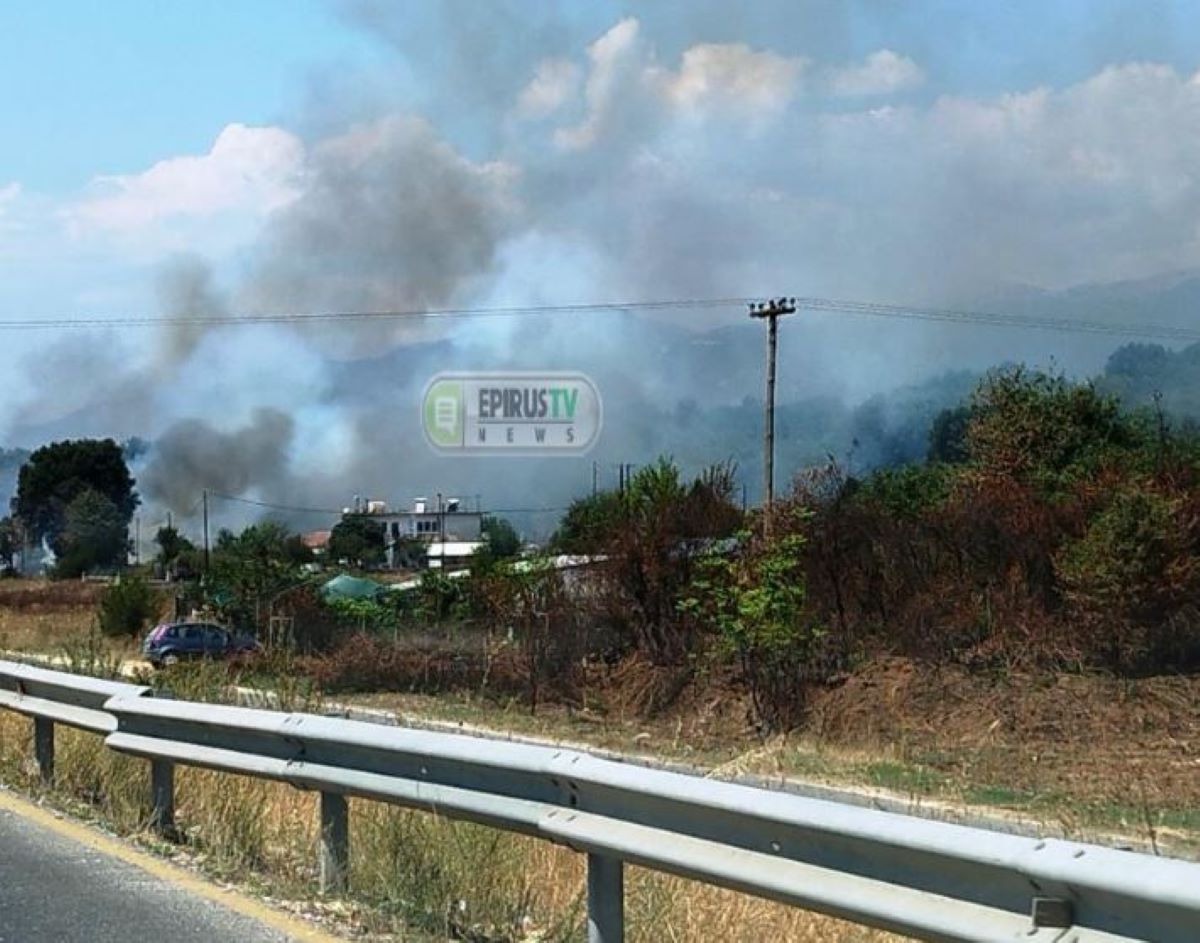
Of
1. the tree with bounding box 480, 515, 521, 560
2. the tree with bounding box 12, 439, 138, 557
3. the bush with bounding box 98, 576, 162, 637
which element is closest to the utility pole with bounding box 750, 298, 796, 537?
the tree with bounding box 480, 515, 521, 560

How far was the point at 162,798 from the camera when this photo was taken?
27.4 feet

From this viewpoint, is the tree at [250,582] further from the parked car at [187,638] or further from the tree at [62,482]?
the tree at [62,482]

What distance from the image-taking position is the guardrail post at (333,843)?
6.80 m

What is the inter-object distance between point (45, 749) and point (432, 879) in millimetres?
4647

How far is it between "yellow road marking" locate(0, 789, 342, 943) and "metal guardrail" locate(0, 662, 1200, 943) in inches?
16.4

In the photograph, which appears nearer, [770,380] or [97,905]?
[97,905]

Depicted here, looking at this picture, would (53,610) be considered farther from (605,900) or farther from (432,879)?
(605,900)

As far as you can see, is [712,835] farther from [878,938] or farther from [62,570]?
[62,570]

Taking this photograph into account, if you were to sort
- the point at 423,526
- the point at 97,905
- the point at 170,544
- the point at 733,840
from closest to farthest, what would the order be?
the point at 733,840 → the point at 97,905 → the point at 170,544 → the point at 423,526

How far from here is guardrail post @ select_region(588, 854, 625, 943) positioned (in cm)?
530

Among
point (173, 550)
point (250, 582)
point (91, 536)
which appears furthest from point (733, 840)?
point (91, 536)

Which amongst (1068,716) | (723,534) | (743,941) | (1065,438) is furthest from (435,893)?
(1065,438)

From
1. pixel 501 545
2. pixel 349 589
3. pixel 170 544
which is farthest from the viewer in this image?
pixel 170 544

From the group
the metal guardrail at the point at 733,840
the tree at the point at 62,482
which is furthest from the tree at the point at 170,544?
the metal guardrail at the point at 733,840
